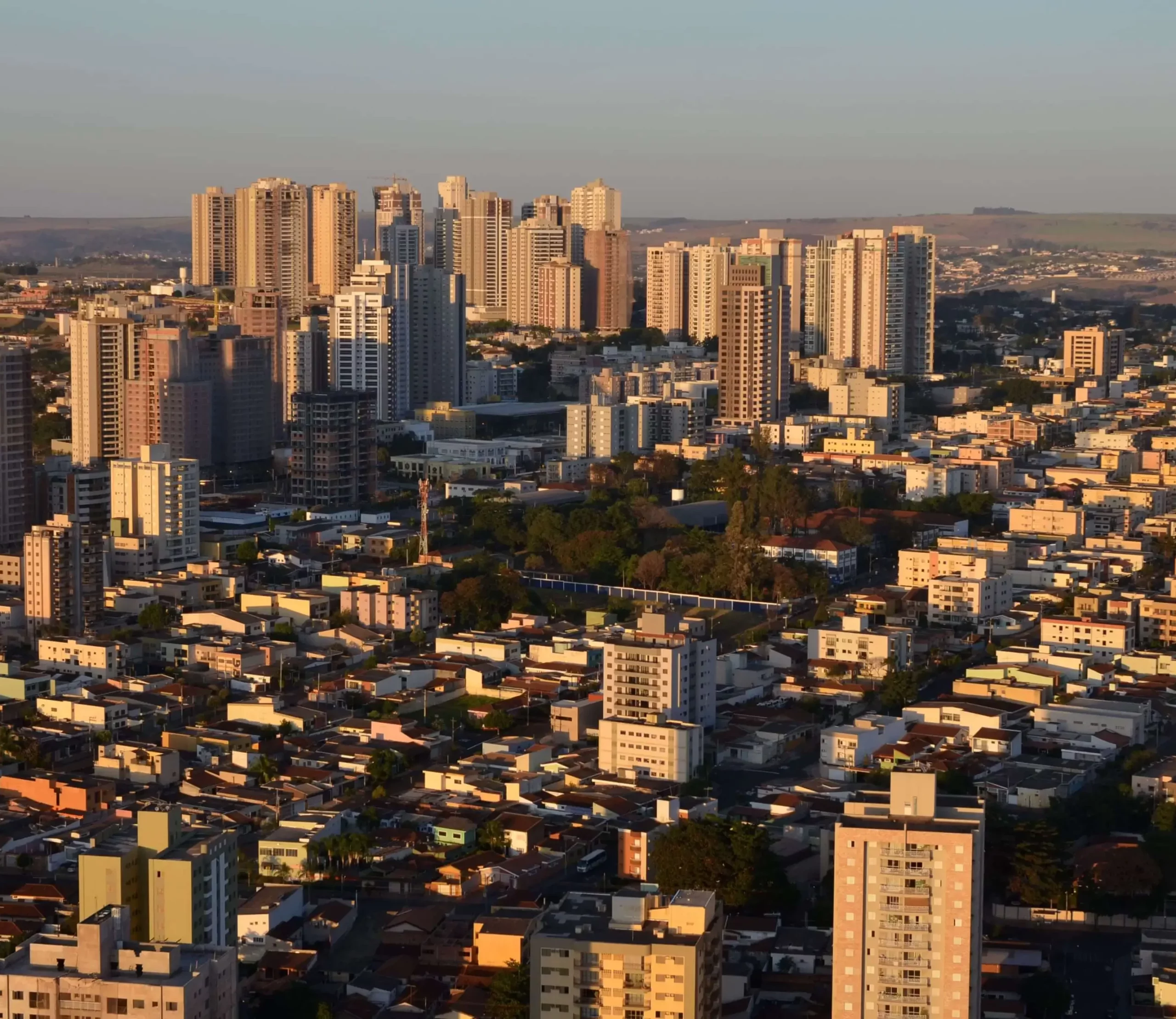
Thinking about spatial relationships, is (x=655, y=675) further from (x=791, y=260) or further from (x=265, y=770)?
(x=791, y=260)

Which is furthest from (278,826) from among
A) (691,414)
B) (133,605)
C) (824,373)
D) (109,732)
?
(824,373)

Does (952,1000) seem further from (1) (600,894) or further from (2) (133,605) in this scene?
(2) (133,605)

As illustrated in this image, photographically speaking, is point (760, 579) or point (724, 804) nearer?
point (724, 804)

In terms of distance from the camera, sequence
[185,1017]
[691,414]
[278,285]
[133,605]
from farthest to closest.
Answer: [278,285] → [691,414] → [133,605] → [185,1017]

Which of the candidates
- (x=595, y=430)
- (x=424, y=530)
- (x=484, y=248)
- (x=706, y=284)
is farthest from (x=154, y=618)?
(x=484, y=248)

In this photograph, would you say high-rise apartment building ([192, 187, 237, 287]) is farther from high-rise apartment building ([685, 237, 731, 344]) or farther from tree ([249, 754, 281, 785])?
tree ([249, 754, 281, 785])

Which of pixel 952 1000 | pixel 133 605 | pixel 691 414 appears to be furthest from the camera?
pixel 691 414
